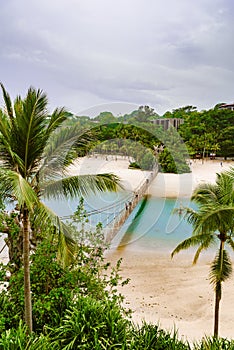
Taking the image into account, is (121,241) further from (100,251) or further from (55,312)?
(55,312)

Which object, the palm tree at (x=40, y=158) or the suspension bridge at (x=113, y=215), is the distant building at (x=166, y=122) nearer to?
the suspension bridge at (x=113, y=215)

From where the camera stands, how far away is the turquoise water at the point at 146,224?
10.4 meters

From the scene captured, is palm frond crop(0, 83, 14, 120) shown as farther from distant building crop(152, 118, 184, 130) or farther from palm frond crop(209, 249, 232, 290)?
distant building crop(152, 118, 184, 130)

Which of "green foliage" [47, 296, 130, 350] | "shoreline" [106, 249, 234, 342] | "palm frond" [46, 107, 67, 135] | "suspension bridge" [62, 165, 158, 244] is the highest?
"palm frond" [46, 107, 67, 135]

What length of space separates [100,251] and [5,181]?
208 cm

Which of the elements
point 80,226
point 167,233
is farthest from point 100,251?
point 167,233

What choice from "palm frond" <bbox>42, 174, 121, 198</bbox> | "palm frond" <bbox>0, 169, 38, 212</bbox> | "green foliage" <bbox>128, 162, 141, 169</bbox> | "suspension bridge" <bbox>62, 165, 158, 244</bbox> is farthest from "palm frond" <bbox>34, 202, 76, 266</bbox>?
"green foliage" <bbox>128, 162, 141, 169</bbox>

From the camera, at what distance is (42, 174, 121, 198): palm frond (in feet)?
12.4

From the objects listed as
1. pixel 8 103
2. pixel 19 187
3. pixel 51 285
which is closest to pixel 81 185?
Result: pixel 19 187

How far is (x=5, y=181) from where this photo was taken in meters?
3.13

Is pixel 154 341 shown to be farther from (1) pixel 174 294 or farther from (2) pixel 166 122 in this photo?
(2) pixel 166 122

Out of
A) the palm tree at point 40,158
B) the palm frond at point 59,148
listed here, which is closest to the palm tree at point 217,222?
the palm tree at point 40,158

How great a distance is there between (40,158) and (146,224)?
1043 cm

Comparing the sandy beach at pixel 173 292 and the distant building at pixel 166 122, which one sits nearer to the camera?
the sandy beach at pixel 173 292
